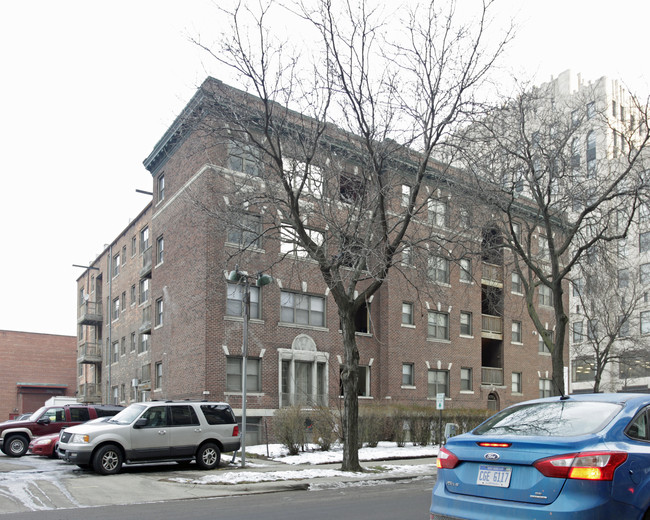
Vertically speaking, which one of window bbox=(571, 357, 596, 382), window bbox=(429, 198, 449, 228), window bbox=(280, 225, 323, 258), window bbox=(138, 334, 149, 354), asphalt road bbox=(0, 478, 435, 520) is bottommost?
window bbox=(571, 357, 596, 382)

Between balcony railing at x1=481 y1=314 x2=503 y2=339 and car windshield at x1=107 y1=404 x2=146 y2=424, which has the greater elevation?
balcony railing at x1=481 y1=314 x2=503 y2=339

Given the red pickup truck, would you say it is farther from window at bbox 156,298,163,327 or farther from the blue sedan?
the blue sedan

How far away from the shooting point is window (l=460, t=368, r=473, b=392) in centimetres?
3784

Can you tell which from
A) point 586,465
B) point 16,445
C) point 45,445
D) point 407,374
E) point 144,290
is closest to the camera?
point 586,465

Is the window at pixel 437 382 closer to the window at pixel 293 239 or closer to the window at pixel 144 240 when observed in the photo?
the window at pixel 293 239

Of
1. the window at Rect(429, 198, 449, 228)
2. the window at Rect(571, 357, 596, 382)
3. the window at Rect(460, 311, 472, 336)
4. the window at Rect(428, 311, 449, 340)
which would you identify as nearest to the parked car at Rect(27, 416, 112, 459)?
the window at Rect(429, 198, 449, 228)

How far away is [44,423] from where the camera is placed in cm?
2302

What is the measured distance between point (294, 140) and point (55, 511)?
10818mm

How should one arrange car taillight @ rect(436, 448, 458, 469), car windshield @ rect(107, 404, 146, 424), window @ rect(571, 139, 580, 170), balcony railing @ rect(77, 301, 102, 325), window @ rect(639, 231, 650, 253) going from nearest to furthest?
1. car taillight @ rect(436, 448, 458, 469)
2. car windshield @ rect(107, 404, 146, 424)
3. window @ rect(571, 139, 580, 170)
4. window @ rect(639, 231, 650, 253)
5. balcony railing @ rect(77, 301, 102, 325)

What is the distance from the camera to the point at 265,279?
61.6 ft

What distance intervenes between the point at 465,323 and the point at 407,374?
566 cm

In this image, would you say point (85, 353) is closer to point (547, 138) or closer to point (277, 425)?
point (277, 425)

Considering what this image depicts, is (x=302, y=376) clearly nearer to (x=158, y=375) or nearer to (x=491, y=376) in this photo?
(x=158, y=375)

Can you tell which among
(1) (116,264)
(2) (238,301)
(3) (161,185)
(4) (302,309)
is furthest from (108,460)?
(1) (116,264)
